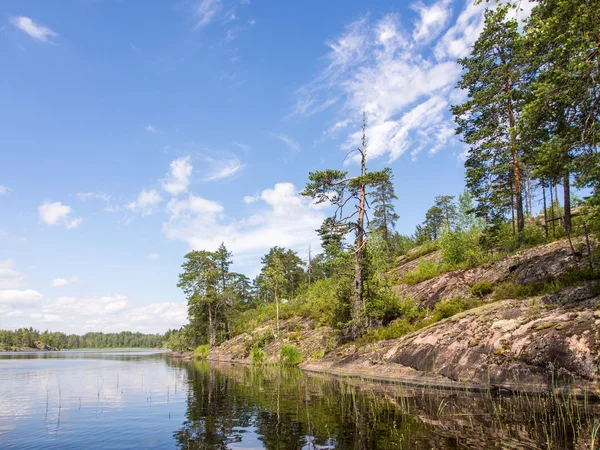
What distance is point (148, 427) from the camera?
12016mm

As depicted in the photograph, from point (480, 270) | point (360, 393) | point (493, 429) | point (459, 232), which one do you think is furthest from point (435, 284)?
point (493, 429)

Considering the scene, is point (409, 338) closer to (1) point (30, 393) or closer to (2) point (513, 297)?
(2) point (513, 297)

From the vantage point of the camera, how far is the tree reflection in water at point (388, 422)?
848 centimetres

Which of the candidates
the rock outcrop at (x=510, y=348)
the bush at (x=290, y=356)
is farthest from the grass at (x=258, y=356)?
the rock outcrop at (x=510, y=348)

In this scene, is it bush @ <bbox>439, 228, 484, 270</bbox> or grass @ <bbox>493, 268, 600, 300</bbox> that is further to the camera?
bush @ <bbox>439, 228, 484, 270</bbox>

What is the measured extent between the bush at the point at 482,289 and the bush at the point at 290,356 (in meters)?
18.6

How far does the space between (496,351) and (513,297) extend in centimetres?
589

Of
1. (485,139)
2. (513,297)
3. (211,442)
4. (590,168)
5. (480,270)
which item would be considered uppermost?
(485,139)

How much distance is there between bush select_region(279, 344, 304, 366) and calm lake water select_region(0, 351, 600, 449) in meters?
18.0

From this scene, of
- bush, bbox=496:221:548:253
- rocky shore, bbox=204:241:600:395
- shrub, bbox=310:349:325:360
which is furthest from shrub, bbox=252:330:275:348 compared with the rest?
bush, bbox=496:221:548:253

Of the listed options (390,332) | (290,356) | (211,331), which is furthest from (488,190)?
(211,331)

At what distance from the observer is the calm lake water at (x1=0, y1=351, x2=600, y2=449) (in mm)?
8727

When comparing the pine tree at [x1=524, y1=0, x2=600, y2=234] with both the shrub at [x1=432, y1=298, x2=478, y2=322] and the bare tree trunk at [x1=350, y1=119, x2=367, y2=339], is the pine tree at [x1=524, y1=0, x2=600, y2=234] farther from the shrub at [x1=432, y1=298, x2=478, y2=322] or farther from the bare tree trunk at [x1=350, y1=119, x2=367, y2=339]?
the bare tree trunk at [x1=350, y1=119, x2=367, y2=339]

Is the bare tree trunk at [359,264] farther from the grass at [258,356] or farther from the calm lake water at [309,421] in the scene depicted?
the grass at [258,356]
